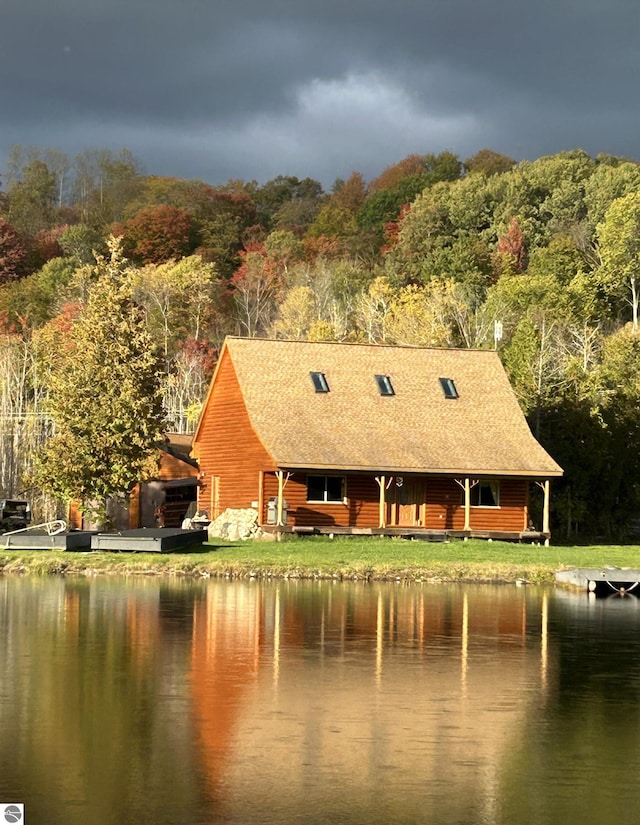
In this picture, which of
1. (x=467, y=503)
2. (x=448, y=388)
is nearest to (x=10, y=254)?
(x=448, y=388)

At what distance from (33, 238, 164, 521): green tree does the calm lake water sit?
1942cm

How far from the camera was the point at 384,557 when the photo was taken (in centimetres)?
4312

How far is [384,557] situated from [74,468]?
1463 centimetres

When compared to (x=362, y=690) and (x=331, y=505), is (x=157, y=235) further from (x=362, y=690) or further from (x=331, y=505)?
(x=362, y=690)

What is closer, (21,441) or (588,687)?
(588,687)

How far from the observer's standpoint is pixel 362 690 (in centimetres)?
2175

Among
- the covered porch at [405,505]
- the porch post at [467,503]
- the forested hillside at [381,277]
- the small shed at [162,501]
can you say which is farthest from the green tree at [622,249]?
the porch post at [467,503]

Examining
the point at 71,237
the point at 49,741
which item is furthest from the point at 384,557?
the point at 71,237

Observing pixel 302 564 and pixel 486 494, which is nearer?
pixel 302 564

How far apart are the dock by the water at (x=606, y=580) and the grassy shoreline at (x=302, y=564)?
1.72m

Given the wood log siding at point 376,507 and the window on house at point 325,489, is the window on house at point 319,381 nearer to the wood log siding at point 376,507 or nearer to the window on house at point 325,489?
the window on house at point 325,489

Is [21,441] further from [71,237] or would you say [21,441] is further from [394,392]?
[71,237]

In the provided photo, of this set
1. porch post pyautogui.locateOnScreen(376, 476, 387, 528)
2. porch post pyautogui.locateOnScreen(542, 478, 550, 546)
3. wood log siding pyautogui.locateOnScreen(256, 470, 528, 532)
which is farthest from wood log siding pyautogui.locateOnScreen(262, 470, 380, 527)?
porch post pyautogui.locateOnScreen(542, 478, 550, 546)
